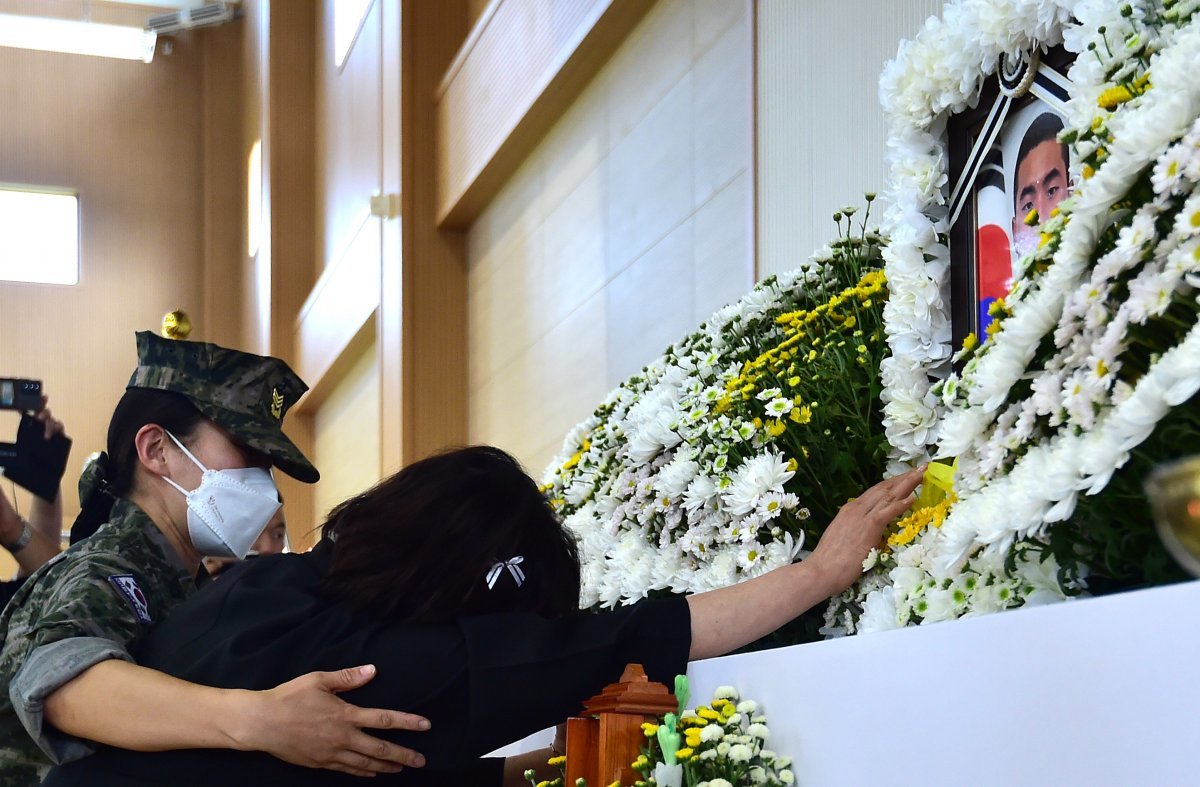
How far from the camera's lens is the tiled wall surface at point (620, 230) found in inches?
146

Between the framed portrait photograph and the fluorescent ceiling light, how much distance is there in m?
10.6

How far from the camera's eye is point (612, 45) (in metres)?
4.71

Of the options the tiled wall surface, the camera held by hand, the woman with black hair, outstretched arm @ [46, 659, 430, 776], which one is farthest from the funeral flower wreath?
the camera held by hand

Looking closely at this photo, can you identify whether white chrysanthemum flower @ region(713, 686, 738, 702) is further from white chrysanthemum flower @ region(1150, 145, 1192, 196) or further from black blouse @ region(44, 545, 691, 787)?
white chrysanthemum flower @ region(1150, 145, 1192, 196)

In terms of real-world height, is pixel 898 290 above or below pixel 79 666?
above

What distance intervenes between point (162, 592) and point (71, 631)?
35 cm

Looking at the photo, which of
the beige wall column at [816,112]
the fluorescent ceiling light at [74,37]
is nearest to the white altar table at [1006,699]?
the beige wall column at [816,112]

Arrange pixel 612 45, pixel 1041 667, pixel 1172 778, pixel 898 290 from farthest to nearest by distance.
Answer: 1. pixel 612 45
2. pixel 898 290
3. pixel 1041 667
4. pixel 1172 778

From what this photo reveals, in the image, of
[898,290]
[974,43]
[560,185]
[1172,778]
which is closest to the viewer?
[1172,778]

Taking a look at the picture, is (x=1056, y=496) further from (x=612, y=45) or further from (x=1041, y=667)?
(x=612, y=45)

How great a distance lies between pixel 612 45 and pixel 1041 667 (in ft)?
12.7

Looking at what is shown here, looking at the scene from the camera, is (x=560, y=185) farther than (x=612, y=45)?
Yes

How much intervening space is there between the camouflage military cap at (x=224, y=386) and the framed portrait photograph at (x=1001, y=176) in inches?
49.6

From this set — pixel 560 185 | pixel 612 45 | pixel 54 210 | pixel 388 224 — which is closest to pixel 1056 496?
pixel 612 45
